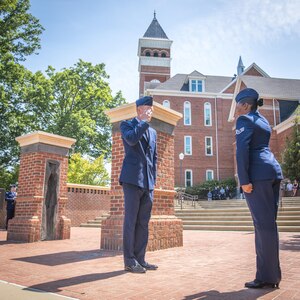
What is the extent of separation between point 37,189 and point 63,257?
11.2ft

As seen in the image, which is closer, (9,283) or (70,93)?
(9,283)

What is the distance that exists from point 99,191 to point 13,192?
539 centimetres

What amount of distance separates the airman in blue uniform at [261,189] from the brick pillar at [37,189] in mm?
6224

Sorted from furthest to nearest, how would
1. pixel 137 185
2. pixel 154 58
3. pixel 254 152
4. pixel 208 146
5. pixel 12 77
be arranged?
pixel 154 58 < pixel 208 146 < pixel 12 77 < pixel 137 185 < pixel 254 152

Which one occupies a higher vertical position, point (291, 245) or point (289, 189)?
point (289, 189)

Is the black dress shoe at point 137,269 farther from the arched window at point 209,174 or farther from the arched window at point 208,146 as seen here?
the arched window at point 208,146

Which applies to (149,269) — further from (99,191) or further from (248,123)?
(99,191)

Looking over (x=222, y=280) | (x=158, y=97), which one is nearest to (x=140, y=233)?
(x=222, y=280)

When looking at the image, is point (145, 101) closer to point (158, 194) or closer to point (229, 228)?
point (158, 194)

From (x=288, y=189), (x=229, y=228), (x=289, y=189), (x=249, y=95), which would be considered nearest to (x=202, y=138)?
(x=288, y=189)

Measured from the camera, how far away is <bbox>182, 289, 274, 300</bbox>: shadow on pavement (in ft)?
8.97

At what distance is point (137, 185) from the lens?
390cm

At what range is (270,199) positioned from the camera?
312 cm

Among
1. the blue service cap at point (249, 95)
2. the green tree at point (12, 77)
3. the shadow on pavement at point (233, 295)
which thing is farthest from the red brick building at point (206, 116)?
the shadow on pavement at point (233, 295)
